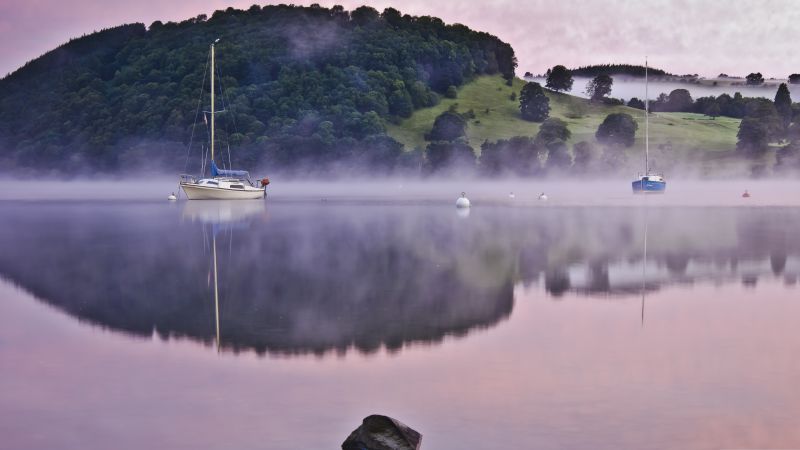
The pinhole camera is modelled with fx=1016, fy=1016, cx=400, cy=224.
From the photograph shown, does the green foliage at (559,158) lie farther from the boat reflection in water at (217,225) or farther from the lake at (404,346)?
the lake at (404,346)

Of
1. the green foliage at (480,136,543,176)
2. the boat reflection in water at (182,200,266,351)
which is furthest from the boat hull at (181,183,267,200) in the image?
the green foliage at (480,136,543,176)

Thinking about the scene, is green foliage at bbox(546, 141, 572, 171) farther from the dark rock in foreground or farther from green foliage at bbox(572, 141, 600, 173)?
the dark rock in foreground

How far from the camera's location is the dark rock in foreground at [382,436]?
11234mm

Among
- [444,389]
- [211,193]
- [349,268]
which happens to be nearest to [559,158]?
[211,193]

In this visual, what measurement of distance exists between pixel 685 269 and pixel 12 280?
63.7 ft

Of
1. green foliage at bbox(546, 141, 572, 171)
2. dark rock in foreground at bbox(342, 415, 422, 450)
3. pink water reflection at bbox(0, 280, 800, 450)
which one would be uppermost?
green foliage at bbox(546, 141, 572, 171)

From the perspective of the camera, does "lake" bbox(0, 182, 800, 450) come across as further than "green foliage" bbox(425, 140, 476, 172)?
No

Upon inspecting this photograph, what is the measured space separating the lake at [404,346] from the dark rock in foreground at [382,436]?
78 cm

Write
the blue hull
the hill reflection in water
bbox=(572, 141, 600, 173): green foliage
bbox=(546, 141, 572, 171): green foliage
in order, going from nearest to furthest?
the hill reflection in water < the blue hull < bbox=(572, 141, 600, 173): green foliage < bbox=(546, 141, 572, 171): green foliage

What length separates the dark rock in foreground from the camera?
11234 mm

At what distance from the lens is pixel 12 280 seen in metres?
28.3

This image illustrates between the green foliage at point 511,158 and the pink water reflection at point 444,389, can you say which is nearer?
the pink water reflection at point 444,389

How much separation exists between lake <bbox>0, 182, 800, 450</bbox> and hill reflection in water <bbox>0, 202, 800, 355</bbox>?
13 centimetres

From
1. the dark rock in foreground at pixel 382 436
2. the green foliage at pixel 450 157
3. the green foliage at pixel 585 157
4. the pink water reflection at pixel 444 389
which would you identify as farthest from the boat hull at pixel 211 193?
the green foliage at pixel 585 157
